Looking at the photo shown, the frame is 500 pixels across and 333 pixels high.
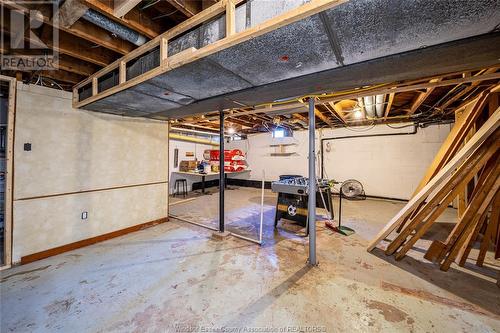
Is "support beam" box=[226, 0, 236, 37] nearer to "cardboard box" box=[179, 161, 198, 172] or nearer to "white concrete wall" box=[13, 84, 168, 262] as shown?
"white concrete wall" box=[13, 84, 168, 262]

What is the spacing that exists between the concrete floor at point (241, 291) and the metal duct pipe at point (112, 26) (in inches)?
A: 100

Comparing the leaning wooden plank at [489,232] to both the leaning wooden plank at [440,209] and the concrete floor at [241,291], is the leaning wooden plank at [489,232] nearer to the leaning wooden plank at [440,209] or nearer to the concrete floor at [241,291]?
the concrete floor at [241,291]

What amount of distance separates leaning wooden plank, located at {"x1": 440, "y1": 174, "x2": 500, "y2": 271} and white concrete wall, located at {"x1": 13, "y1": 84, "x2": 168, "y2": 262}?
15.6ft

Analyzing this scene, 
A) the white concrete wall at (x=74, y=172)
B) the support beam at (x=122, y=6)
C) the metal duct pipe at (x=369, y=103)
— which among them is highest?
the metal duct pipe at (x=369, y=103)

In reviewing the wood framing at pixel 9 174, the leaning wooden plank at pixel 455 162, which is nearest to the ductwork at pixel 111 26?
the wood framing at pixel 9 174

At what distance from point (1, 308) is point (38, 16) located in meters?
2.62

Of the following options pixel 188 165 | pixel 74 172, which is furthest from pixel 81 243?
pixel 188 165

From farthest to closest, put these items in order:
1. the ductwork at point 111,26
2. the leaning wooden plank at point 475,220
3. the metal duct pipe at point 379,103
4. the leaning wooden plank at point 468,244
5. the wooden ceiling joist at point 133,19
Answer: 1. the metal duct pipe at point 379,103
2. the leaning wooden plank at point 468,244
3. the leaning wooden plank at point 475,220
4. the ductwork at point 111,26
5. the wooden ceiling joist at point 133,19

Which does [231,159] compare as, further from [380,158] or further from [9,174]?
[9,174]

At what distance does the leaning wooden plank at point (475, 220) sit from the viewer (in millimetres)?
2219

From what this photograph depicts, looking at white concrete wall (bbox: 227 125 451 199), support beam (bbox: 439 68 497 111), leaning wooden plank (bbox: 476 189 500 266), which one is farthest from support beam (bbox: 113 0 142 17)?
white concrete wall (bbox: 227 125 451 199)

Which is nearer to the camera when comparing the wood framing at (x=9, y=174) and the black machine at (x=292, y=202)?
the wood framing at (x=9, y=174)

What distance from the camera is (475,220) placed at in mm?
2287

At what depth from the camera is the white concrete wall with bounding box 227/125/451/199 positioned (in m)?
5.52
